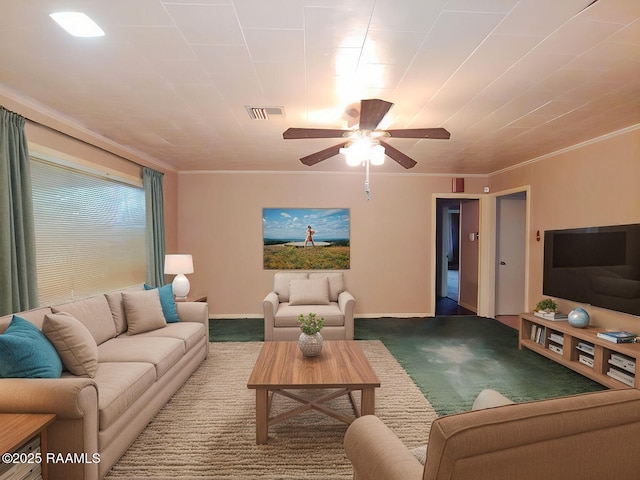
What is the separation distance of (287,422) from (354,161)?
2125 mm

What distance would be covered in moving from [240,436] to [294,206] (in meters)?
3.94

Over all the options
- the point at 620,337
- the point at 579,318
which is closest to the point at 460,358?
the point at 579,318

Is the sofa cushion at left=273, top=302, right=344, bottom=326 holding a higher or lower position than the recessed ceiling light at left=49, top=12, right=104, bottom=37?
lower

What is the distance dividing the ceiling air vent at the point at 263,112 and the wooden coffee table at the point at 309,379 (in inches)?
83.4

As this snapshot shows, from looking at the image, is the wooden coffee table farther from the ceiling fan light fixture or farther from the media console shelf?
the media console shelf

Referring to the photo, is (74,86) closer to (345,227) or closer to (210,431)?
(210,431)

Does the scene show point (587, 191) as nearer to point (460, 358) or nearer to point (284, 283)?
point (460, 358)

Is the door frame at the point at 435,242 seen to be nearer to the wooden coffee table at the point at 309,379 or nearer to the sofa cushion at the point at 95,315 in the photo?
the wooden coffee table at the point at 309,379

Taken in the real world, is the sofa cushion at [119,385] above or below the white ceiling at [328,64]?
below

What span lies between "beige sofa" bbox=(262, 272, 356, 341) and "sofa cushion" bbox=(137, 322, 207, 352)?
0.89m

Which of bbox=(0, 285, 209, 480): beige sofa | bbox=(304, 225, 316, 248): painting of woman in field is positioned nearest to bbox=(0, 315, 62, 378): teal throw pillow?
bbox=(0, 285, 209, 480): beige sofa

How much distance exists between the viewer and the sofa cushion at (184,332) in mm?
3254

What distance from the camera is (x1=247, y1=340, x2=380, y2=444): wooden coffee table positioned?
2314 millimetres

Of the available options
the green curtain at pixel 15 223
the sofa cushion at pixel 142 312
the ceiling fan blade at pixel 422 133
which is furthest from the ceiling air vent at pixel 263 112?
the sofa cushion at pixel 142 312
